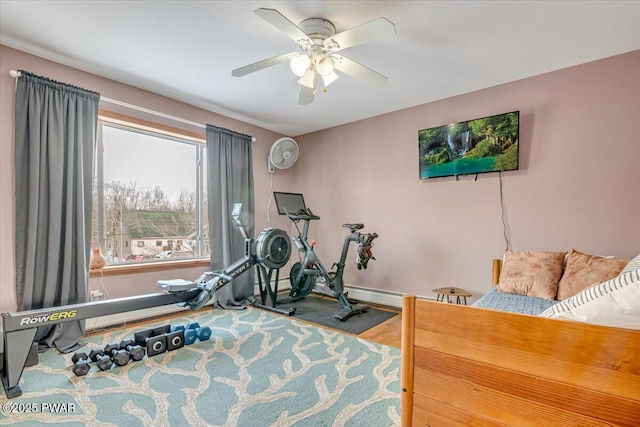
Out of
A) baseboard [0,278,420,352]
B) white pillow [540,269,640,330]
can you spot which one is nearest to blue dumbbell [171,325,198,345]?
baseboard [0,278,420,352]

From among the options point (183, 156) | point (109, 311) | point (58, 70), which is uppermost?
point (58, 70)

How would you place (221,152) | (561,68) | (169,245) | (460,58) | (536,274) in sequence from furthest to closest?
(221,152)
(169,245)
(561,68)
(460,58)
(536,274)

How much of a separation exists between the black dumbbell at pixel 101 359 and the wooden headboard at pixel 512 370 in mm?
2076

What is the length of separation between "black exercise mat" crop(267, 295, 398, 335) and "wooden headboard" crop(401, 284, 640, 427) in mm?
1889

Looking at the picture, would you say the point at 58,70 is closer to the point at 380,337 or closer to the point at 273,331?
the point at 273,331

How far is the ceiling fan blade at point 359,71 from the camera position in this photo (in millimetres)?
2242

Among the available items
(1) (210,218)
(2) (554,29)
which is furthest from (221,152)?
(2) (554,29)

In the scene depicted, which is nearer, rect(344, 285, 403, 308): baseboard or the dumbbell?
the dumbbell

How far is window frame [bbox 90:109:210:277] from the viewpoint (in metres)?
3.05

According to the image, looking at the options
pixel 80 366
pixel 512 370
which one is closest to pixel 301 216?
pixel 80 366

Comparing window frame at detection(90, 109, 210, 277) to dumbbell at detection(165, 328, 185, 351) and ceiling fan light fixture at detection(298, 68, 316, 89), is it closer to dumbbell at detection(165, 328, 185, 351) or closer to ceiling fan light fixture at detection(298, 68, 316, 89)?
dumbbell at detection(165, 328, 185, 351)

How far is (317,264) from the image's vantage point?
3.66m

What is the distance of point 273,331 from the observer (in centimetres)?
291

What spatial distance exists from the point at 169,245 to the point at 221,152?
51.2 inches
